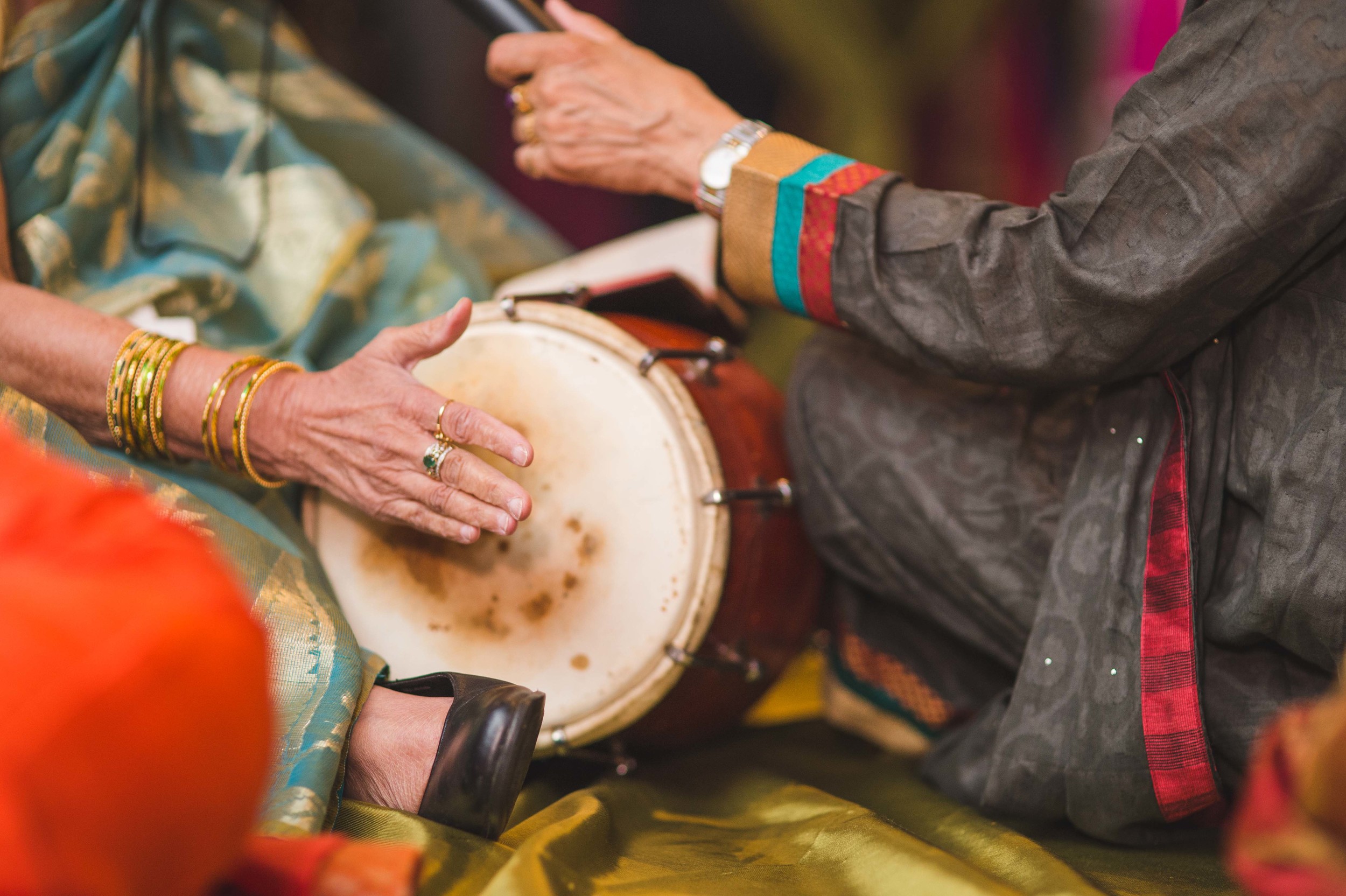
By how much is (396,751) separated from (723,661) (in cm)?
38

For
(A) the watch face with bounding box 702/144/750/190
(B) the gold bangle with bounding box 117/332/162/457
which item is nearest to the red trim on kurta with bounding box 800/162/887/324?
(A) the watch face with bounding box 702/144/750/190

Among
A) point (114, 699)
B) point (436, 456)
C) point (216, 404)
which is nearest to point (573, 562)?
point (436, 456)

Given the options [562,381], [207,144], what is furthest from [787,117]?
[562,381]

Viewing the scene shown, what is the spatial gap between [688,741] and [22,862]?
2.85ft

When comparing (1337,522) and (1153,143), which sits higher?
(1153,143)

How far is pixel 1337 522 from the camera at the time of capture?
82cm

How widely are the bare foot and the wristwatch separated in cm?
59

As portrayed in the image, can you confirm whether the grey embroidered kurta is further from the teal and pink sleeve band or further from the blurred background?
the blurred background

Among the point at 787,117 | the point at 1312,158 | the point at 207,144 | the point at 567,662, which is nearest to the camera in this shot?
the point at 1312,158

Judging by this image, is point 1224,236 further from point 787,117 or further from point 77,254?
point 787,117

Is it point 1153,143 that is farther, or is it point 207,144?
point 207,144

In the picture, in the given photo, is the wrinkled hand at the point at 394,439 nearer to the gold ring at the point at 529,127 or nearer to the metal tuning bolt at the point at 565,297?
the metal tuning bolt at the point at 565,297

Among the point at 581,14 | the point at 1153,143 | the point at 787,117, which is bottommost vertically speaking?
the point at 1153,143

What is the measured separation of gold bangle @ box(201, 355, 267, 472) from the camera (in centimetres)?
100
